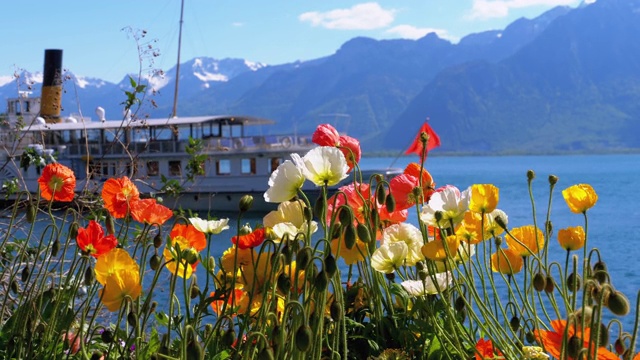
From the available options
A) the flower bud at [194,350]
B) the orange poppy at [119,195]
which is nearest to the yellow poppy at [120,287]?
the flower bud at [194,350]

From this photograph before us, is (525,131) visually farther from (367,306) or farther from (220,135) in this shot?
(367,306)

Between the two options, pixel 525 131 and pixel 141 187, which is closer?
pixel 141 187

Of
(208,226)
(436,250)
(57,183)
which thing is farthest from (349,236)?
(57,183)

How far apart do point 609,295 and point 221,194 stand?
80.7 feet

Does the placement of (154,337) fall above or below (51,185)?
below

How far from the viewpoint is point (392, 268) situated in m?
1.58

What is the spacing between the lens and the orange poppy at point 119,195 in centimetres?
182

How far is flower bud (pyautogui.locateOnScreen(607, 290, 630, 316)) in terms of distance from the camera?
1.02 metres

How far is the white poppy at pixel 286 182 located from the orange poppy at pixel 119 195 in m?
0.40

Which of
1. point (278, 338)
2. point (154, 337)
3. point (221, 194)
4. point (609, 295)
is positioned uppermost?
point (609, 295)

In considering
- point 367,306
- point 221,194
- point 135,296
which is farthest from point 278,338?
point 221,194

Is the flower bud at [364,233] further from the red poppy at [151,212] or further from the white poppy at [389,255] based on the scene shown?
the red poppy at [151,212]

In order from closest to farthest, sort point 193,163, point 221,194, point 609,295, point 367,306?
point 609,295, point 367,306, point 193,163, point 221,194

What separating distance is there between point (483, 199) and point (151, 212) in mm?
639
